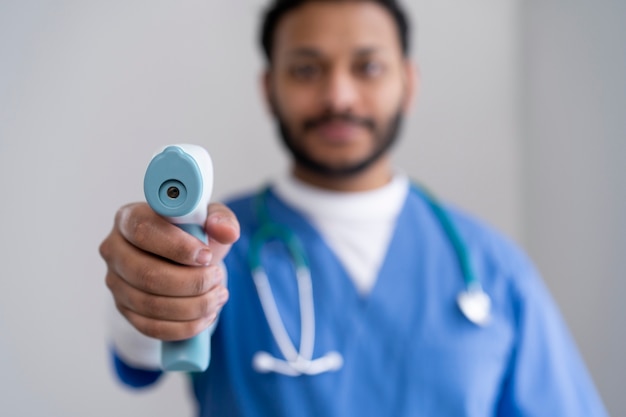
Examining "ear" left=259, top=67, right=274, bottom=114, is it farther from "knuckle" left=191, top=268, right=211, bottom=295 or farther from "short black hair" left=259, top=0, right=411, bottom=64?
"knuckle" left=191, top=268, right=211, bottom=295

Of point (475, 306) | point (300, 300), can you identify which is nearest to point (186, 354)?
point (300, 300)

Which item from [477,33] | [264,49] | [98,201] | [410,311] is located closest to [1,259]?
[98,201]

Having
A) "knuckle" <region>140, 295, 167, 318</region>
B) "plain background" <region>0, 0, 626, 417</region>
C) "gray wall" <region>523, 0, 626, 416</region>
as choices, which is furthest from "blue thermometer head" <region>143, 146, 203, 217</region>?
"gray wall" <region>523, 0, 626, 416</region>

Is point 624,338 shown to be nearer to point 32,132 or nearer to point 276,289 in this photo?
point 276,289

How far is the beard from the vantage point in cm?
83

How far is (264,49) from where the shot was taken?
94 centimetres

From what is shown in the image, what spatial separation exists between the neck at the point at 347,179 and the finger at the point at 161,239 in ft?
1.59

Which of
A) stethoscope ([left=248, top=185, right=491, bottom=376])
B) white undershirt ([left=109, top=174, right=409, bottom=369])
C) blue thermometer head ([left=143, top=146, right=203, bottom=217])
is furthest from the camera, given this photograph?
white undershirt ([left=109, top=174, right=409, bottom=369])

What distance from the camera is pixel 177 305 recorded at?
398mm

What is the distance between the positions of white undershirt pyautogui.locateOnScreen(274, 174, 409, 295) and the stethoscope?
0.16 feet

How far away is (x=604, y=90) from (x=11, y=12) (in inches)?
38.6

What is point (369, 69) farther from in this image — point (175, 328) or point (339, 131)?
point (175, 328)

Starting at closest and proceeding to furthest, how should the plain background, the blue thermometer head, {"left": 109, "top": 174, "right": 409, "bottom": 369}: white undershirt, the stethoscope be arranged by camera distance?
the blue thermometer head < the stethoscope < {"left": 109, "top": 174, "right": 409, "bottom": 369}: white undershirt < the plain background

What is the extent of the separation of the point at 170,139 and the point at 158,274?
0.63 m
